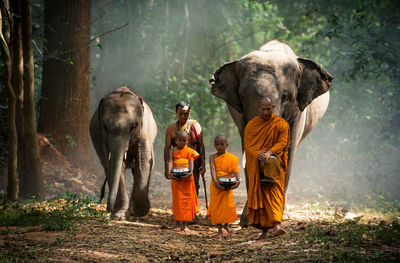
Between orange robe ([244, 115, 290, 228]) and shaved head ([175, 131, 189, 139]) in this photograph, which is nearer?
orange robe ([244, 115, 290, 228])

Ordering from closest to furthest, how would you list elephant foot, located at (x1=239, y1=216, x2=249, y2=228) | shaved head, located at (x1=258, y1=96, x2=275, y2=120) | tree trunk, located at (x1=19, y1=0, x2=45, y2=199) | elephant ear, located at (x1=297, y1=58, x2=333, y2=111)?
shaved head, located at (x1=258, y1=96, x2=275, y2=120) → elephant foot, located at (x1=239, y1=216, x2=249, y2=228) → elephant ear, located at (x1=297, y1=58, x2=333, y2=111) → tree trunk, located at (x1=19, y1=0, x2=45, y2=199)

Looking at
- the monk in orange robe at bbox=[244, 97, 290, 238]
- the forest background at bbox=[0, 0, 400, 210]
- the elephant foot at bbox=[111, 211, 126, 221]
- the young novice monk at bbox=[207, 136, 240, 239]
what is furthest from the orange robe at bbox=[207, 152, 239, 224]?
the forest background at bbox=[0, 0, 400, 210]

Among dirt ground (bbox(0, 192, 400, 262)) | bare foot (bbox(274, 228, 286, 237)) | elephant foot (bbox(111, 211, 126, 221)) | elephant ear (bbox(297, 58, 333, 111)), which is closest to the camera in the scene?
dirt ground (bbox(0, 192, 400, 262))

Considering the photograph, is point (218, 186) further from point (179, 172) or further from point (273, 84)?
point (273, 84)

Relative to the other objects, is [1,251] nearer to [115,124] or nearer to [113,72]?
[115,124]

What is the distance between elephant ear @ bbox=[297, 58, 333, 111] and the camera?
7.33m

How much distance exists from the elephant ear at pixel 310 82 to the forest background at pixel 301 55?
462 centimetres

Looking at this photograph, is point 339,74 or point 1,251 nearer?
point 1,251

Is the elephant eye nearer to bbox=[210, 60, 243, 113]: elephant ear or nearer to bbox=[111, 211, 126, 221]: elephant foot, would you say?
bbox=[210, 60, 243, 113]: elephant ear

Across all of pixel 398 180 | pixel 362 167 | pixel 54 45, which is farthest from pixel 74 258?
pixel 362 167

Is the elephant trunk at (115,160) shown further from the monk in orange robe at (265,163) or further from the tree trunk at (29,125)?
the tree trunk at (29,125)

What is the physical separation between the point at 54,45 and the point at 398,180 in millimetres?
10278

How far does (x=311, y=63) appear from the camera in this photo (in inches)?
293

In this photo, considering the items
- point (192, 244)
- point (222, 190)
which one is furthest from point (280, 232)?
point (222, 190)
